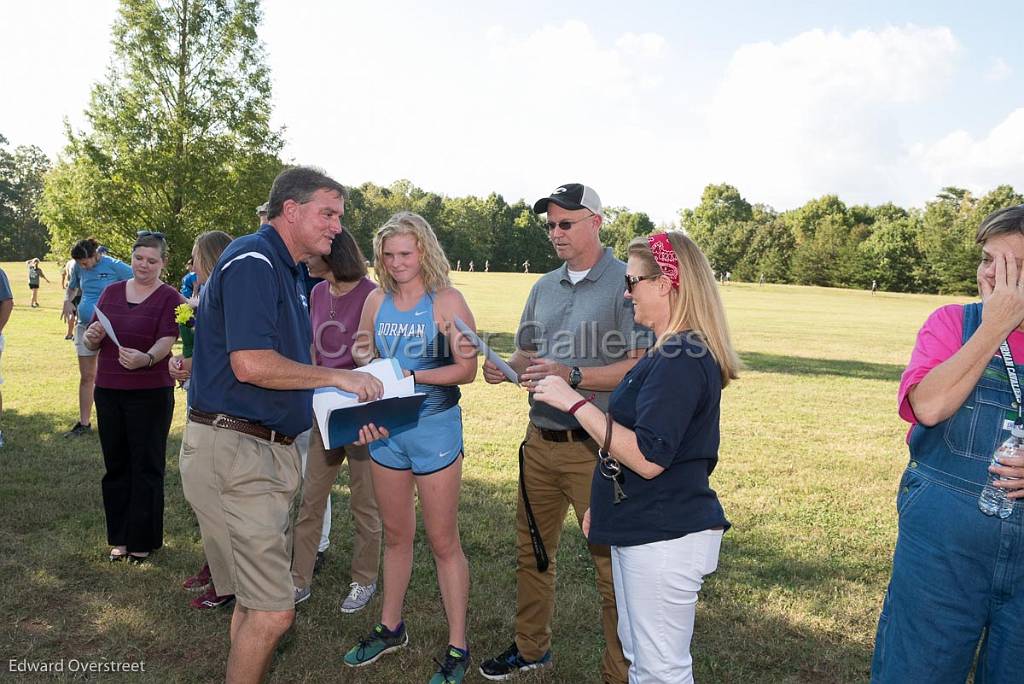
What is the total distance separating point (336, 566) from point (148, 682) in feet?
5.51

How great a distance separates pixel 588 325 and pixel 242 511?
77.9 inches

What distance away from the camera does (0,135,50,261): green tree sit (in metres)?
72.3

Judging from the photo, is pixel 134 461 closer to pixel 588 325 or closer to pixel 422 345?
pixel 422 345

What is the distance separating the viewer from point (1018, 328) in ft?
8.31

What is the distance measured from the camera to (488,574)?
17.5 feet

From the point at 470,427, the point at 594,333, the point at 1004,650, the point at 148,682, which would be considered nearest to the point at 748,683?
the point at 1004,650

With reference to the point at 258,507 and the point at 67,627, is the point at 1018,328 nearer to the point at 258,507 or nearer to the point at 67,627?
the point at 258,507

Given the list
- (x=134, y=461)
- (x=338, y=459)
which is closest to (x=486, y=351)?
(x=338, y=459)

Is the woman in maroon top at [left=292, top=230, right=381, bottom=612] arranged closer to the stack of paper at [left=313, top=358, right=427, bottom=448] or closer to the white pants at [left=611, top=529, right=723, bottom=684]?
the stack of paper at [left=313, top=358, right=427, bottom=448]

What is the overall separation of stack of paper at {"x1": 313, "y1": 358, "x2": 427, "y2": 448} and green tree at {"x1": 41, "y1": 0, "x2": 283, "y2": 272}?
21.4 metres

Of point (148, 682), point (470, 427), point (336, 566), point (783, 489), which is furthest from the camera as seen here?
point (470, 427)

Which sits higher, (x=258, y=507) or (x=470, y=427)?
(x=258, y=507)

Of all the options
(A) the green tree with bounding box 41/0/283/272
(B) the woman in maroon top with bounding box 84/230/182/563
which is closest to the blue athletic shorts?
(B) the woman in maroon top with bounding box 84/230/182/563

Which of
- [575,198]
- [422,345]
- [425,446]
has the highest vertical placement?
[575,198]
